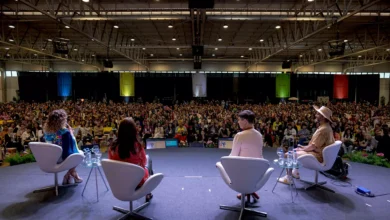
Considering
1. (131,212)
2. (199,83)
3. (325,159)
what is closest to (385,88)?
(199,83)

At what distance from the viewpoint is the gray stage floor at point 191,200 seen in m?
3.19

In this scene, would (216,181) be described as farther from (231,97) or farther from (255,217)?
(231,97)

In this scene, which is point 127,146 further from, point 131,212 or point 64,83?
point 64,83

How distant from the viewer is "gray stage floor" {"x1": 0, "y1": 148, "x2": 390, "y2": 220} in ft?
10.5

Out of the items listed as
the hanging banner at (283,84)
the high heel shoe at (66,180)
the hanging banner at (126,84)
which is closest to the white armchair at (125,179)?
the high heel shoe at (66,180)

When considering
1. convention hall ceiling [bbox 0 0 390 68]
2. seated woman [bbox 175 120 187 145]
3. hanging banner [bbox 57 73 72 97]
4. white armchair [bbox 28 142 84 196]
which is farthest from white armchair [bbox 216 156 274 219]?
hanging banner [bbox 57 73 72 97]

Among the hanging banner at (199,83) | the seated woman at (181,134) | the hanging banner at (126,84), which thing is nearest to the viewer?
the seated woman at (181,134)

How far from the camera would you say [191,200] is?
359 cm

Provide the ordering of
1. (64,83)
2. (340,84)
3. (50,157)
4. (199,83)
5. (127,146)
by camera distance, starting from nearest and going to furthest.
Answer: (127,146) < (50,157) < (64,83) < (199,83) < (340,84)

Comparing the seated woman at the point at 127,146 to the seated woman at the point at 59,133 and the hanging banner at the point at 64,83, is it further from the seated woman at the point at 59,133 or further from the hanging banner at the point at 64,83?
the hanging banner at the point at 64,83

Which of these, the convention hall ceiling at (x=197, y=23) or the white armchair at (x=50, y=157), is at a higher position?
the convention hall ceiling at (x=197, y=23)

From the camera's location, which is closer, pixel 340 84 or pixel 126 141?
pixel 126 141

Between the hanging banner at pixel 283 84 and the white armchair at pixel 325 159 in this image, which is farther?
the hanging banner at pixel 283 84

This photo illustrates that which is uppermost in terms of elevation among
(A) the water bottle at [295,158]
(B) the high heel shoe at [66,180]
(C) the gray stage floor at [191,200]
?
(A) the water bottle at [295,158]
